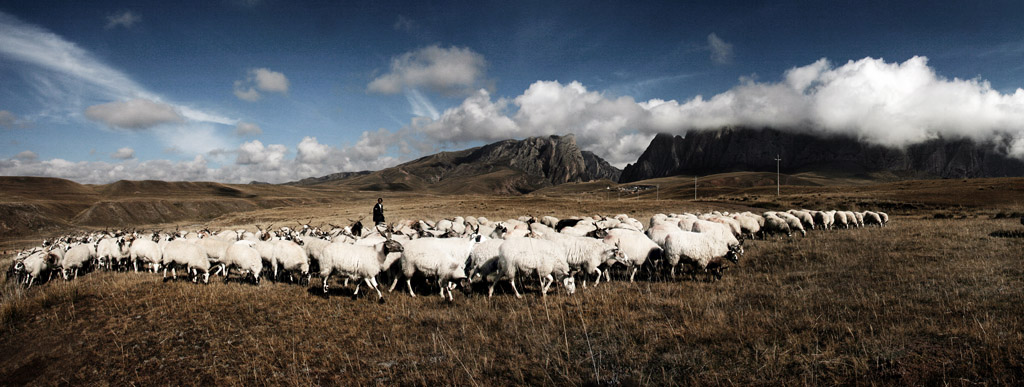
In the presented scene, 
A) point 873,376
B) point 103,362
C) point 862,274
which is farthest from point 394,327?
point 862,274

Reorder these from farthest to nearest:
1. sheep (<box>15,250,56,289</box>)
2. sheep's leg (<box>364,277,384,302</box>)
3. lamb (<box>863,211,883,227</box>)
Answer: lamb (<box>863,211,883,227</box>) < sheep (<box>15,250,56,289</box>) < sheep's leg (<box>364,277,384,302</box>)

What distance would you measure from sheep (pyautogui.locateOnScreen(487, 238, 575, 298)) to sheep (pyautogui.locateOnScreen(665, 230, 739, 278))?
352cm

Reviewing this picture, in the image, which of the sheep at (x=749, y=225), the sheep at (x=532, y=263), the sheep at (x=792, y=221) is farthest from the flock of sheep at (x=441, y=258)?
the sheep at (x=792, y=221)

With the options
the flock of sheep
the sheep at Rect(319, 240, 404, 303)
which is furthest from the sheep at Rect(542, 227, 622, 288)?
the sheep at Rect(319, 240, 404, 303)

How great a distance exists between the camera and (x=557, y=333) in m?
6.71

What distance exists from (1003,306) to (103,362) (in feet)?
49.9

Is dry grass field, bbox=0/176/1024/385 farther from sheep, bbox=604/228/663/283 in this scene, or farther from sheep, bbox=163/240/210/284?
sheep, bbox=163/240/210/284

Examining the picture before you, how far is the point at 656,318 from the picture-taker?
7238 millimetres

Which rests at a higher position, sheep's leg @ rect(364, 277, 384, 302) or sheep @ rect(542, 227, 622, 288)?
sheep @ rect(542, 227, 622, 288)

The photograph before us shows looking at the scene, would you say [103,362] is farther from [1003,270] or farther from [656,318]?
[1003,270]

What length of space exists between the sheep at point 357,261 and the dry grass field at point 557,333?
735 millimetres

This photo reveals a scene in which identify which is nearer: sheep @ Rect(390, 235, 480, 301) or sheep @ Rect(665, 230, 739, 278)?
sheep @ Rect(390, 235, 480, 301)

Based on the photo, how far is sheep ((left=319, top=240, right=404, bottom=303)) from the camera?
990 cm

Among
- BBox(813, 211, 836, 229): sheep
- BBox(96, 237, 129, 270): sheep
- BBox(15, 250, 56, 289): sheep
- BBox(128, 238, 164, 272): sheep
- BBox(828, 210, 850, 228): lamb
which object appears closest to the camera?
BBox(15, 250, 56, 289): sheep
